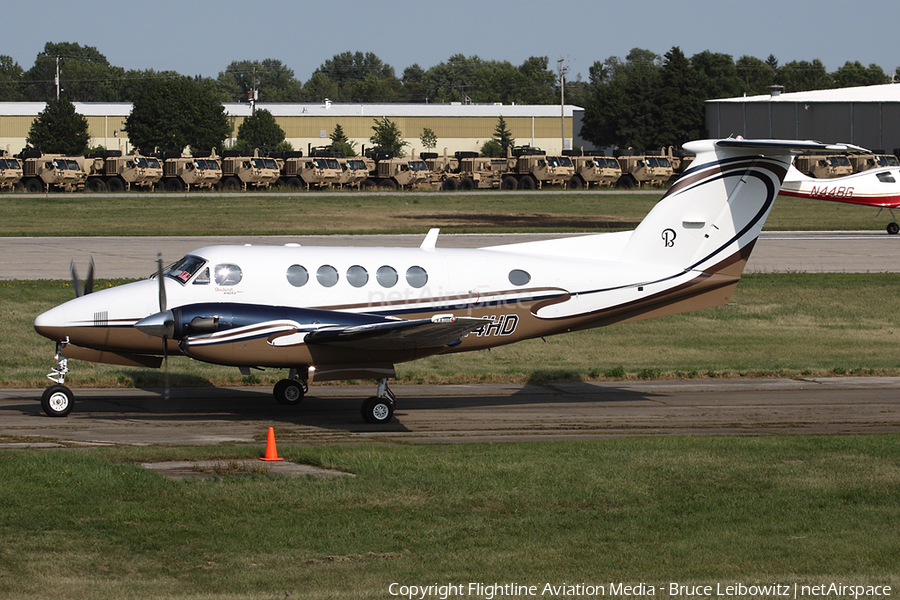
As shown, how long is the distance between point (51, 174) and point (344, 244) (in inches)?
1404

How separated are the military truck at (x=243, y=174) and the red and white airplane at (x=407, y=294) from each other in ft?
179

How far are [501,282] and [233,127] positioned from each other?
11056 centimetres

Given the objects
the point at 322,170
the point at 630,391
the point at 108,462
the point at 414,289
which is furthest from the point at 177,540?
the point at 322,170

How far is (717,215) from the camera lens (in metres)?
16.7

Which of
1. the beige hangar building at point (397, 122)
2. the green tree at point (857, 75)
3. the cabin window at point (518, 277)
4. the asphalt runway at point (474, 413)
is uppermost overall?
the green tree at point (857, 75)

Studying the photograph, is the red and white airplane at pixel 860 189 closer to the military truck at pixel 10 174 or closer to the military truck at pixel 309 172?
the military truck at pixel 309 172

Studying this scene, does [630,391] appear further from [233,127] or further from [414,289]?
[233,127]

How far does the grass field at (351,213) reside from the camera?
4628 centimetres

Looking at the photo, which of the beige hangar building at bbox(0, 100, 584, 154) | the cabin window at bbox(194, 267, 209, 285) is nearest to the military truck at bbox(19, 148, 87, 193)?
the beige hangar building at bbox(0, 100, 584, 154)

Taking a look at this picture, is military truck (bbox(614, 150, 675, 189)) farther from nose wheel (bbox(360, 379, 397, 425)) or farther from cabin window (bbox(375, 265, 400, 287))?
nose wheel (bbox(360, 379, 397, 425))

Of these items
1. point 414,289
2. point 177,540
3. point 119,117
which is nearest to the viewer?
point 177,540

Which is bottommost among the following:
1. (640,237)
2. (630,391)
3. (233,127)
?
(630,391)

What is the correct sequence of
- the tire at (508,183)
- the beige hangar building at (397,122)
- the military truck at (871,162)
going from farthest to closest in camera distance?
the beige hangar building at (397,122) → the military truck at (871,162) → the tire at (508,183)

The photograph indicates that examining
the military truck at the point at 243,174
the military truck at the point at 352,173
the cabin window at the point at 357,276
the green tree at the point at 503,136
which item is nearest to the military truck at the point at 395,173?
the military truck at the point at 352,173
